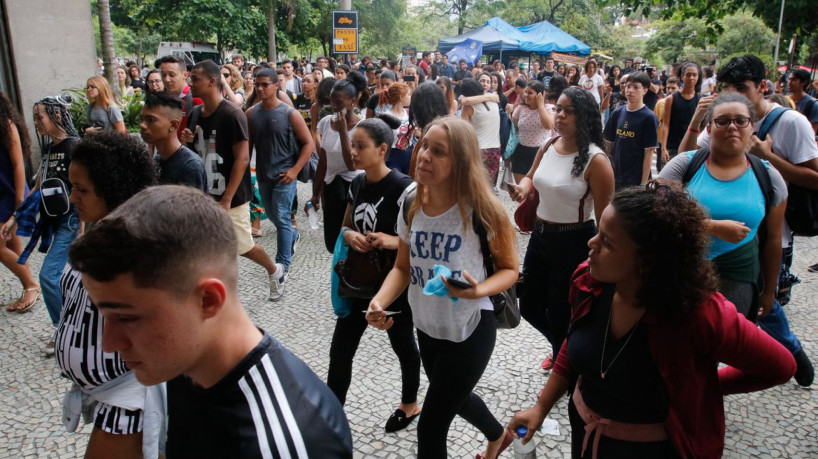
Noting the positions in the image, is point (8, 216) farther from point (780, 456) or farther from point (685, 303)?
point (780, 456)

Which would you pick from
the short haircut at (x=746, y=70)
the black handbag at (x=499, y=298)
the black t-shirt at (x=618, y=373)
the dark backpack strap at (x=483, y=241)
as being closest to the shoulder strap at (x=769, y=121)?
the short haircut at (x=746, y=70)

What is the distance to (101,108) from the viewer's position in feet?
21.2

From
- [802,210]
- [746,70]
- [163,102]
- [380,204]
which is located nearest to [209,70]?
[163,102]

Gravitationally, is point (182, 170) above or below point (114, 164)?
below

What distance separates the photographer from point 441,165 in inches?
102

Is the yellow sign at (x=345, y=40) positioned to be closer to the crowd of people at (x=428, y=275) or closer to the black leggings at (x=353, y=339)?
the crowd of people at (x=428, y=275)

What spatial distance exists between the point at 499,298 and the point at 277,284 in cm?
309

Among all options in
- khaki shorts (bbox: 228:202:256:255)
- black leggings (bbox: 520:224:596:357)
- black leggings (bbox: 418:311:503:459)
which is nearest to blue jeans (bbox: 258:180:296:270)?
khaki shorts (bbox: 228:202:256:255)

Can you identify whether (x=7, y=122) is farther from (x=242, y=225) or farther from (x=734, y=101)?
(x=734, y=101)

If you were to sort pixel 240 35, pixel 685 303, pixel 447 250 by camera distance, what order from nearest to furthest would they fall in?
pixel 685 303 < pixel 447 250 < pixel 240 35

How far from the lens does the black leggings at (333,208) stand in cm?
438

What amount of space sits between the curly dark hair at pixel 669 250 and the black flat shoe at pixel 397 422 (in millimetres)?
1954

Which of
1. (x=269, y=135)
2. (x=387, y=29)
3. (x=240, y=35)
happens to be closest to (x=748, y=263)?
(x=269, y=135)

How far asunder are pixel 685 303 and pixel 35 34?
10329 mm
